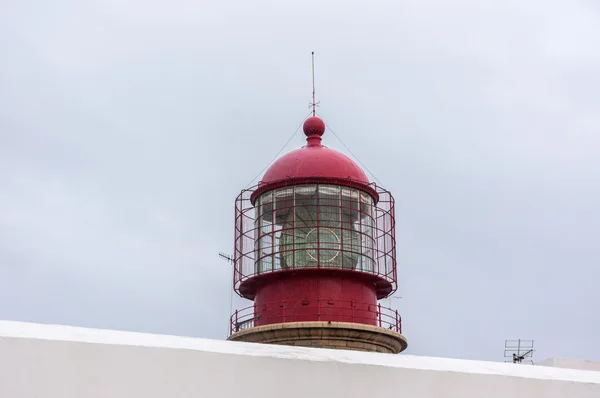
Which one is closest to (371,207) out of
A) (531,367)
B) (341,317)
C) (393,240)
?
(393,240)

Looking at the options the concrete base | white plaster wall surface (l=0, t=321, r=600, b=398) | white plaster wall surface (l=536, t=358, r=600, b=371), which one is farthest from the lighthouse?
white plaster wall surface (l=0, t=321, r=600, b=398)

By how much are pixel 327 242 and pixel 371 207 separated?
1456 mm

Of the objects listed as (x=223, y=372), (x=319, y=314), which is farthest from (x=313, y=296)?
(x=223, y=372)

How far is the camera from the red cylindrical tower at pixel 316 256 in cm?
1514

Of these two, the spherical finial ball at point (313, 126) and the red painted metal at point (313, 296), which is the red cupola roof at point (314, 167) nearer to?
the spherical finial ball at point (313, 126)

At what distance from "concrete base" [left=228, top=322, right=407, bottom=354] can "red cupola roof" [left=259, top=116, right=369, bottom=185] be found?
277 centimetres

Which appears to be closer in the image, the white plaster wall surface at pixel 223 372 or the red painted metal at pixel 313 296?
the white plaster wall surface at pixel 223 372

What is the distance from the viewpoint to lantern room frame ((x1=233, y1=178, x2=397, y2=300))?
15523mm

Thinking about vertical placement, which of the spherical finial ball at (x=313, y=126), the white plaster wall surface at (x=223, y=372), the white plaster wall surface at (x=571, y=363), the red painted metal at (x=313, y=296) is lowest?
the white plaster wall surface at (x=223, y=372)

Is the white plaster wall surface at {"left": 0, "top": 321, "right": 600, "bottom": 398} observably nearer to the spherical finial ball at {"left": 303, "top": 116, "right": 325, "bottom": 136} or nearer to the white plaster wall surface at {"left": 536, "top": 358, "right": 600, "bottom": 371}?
the white plaster wall surface at {"left": 536, "top": 358, "right": 600, "bottom": 371}

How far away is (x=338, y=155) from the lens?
16.5 m

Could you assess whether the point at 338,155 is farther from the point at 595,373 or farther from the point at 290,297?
the point at 595,373

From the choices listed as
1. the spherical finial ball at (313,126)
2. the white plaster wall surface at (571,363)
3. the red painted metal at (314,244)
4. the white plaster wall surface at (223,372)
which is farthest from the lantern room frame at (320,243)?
the white plaster wall surface at (223,372)

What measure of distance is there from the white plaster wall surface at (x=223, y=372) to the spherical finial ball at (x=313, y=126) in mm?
7500
